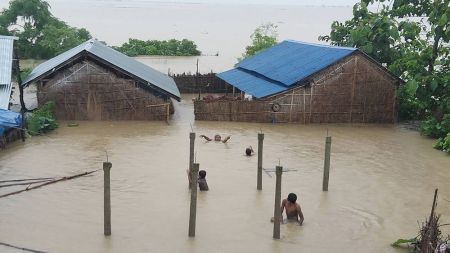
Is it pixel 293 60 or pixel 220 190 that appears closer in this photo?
pixel 220 190

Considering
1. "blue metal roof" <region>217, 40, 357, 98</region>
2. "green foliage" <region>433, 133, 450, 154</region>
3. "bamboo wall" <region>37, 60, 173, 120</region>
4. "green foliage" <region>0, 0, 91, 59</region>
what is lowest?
"green foliage" <region>433, 133, 450, 154</region>

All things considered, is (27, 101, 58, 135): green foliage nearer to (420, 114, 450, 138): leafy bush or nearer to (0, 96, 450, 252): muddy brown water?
(0, 96, 450, 252): muddy brown water

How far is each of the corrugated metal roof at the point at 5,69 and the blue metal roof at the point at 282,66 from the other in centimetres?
824

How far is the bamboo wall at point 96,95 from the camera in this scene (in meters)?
17.8

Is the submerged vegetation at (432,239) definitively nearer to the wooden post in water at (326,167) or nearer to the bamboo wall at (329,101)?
the wooden post in water at (326,167)

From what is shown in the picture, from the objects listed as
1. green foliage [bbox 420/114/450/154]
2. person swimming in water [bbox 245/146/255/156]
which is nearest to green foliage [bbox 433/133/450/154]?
green foliage [bbox 420/114/450/154]

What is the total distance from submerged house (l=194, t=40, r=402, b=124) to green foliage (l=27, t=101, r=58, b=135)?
5.08 metres

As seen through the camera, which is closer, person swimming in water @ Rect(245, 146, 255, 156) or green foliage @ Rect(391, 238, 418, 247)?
green foliage @ Rect(391, 238, 418, 247)

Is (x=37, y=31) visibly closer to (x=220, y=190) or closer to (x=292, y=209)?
(x=220, y=190)

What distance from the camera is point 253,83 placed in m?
20.0

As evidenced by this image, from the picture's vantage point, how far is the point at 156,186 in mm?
11805

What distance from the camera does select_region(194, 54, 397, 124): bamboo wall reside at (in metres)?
18.0

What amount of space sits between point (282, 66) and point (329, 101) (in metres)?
2.73

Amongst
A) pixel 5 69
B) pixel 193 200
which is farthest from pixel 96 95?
pixel 193 200
